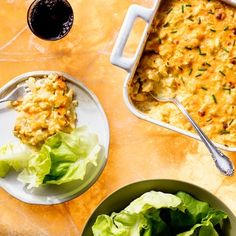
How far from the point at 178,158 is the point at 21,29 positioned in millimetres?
728

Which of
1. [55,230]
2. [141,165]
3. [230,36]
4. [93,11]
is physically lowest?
[55,230]

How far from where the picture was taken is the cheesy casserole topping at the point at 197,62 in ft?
6.69

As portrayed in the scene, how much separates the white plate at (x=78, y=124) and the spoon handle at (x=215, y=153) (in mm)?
319

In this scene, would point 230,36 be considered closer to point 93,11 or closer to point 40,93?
point 93,11

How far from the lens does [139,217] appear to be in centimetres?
201

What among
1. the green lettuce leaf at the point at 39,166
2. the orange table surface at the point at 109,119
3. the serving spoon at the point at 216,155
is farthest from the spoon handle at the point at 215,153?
the green lettuce leaf at the point at 39,166

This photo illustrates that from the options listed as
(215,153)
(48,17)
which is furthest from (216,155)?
(48,17)

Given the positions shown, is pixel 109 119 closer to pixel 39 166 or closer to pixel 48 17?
pixel 39 166

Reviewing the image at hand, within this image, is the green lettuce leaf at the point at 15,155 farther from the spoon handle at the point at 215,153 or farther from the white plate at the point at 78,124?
the spoon handle at the point at 215,153

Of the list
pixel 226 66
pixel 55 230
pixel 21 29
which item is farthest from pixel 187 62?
pixel 55 230

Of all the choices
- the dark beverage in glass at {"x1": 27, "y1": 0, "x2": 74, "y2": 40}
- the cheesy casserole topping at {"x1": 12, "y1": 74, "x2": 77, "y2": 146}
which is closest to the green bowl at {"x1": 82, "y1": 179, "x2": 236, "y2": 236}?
the cheesy casserole topping at {"x1": 12, "y1": 74, "x2": 77, "y2": 146}

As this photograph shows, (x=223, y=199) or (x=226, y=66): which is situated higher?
(x=226, y=66)

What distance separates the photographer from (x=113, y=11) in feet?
7.42

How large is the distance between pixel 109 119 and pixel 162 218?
16.3 inches
